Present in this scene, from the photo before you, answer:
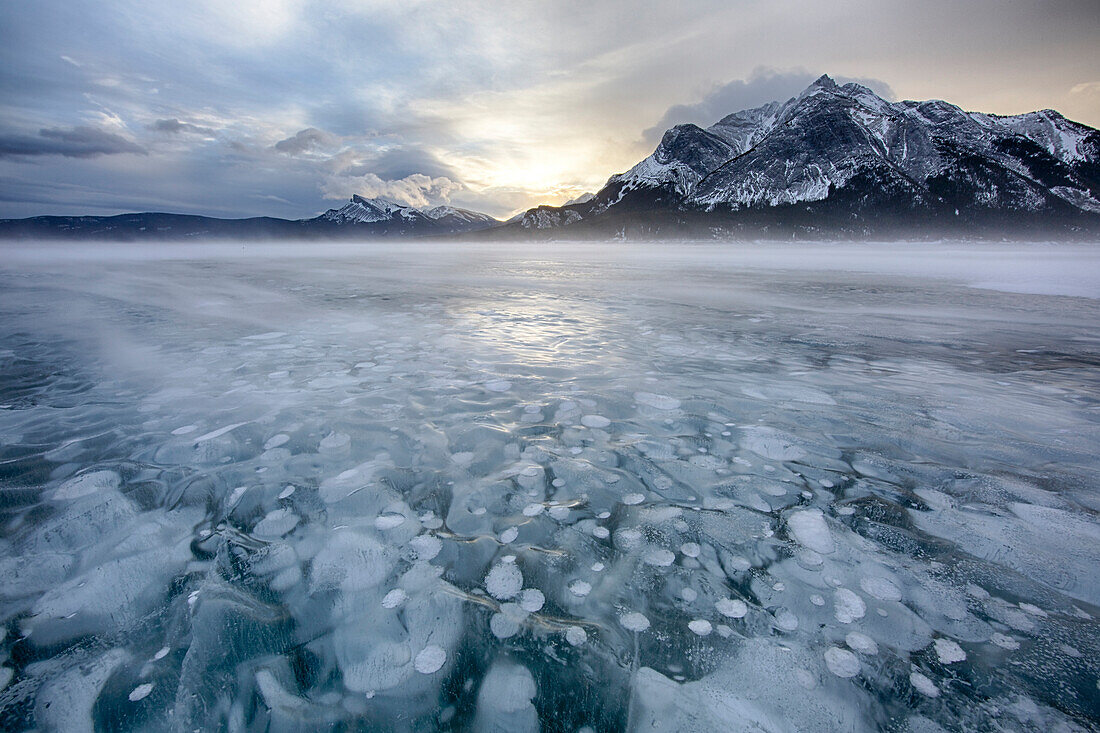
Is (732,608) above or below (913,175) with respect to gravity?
below

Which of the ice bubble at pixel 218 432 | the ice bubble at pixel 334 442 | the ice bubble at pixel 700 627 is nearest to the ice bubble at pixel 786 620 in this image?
the ice bubble at pixel 700 627

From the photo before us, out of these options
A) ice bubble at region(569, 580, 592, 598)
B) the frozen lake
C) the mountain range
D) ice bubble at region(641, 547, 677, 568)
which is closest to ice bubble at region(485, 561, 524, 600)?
the frozen lake

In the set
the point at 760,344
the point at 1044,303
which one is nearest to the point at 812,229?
the point at 1044,303

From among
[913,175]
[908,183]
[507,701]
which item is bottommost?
[507,701]

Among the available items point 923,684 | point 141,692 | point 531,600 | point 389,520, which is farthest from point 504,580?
point 923,684

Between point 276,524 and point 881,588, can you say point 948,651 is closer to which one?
point 881,588

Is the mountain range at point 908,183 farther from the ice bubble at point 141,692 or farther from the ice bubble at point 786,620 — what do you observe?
the ice bubble at point 141,692

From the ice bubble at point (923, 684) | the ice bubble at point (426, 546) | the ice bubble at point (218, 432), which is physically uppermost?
the ice bubble at point (218, 432)

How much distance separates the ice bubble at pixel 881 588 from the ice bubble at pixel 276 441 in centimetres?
409

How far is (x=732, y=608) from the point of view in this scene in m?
2.07

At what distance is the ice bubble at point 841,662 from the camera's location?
5.75 feet

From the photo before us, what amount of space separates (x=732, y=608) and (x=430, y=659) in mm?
1369

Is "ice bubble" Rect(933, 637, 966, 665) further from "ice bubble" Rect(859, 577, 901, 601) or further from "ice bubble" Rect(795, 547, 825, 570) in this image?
"ice bubble" Rect(795, 547, 825, 570)

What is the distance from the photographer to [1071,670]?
5.72 ft
